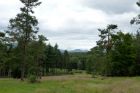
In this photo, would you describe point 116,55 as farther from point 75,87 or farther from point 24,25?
point 75,87

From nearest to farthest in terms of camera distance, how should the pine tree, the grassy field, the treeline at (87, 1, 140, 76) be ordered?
the grassy field, the pine tree, the treeline at (87, 1, 140, 76)

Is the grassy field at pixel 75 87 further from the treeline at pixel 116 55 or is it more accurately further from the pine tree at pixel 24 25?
the treeline at pixel 116 55

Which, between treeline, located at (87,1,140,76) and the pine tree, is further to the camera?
treeline, located at (87,1,140,76)

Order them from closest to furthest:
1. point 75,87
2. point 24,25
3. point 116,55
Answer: point 75,87 < point 24,25 < point 116,55

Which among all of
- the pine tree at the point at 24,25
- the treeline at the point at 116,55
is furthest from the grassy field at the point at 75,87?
the treeline at the point at 116,55

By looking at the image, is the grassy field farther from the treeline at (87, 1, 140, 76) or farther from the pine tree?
the treeline at (87, 1, 140, 76)

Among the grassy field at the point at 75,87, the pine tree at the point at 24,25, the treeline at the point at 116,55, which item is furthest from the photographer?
the treeline at the point at 116,55

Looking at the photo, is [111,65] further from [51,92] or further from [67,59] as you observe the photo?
[67,59]

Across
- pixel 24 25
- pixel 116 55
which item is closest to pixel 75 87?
pixel 24 25

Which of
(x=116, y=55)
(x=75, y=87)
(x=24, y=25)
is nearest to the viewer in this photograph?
(x=75, y=87)

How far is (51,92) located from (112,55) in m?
55.8

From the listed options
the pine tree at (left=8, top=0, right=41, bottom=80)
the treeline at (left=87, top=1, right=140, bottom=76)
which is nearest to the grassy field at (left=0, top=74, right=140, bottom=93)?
the pine tree at (left=8, top=0, right=41, bottom=80)

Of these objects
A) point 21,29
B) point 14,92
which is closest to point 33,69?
point 21,29

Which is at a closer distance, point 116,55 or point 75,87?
point 75,87
